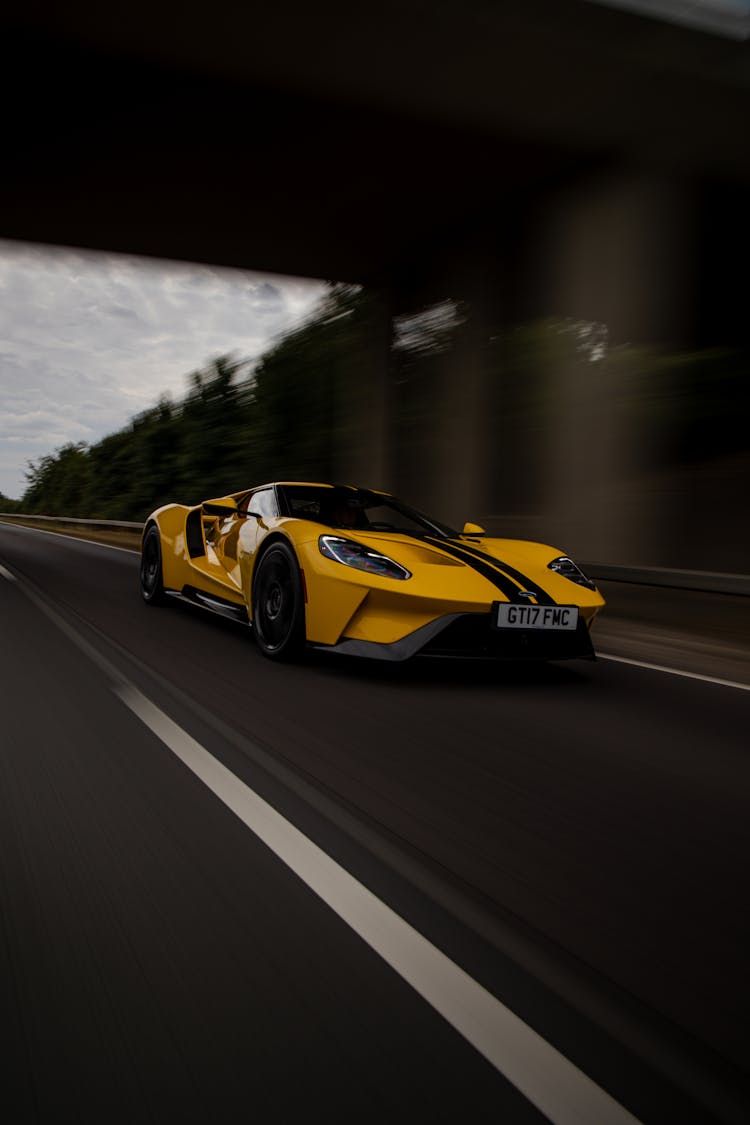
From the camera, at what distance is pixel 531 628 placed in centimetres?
506

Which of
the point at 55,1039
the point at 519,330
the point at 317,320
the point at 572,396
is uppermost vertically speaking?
the point at 317,320

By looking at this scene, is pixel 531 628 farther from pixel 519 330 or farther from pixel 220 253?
pixel 220 253

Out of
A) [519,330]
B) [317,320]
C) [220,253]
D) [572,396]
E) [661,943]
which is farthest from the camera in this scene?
[317,320]

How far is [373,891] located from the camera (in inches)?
93.7

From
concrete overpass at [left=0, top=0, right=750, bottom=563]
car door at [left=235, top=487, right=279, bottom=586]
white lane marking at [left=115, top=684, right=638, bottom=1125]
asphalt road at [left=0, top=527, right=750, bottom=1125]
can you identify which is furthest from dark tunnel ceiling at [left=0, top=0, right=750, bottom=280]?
white lane marking at [left=115, top=684, right=638, bottom=1125]

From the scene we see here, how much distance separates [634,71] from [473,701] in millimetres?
7040

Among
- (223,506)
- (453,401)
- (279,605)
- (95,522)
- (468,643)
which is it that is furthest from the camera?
(95,522)

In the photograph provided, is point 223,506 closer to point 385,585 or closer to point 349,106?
point 385,585

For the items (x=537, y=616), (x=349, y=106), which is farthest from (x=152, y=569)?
(x=349, y=106)

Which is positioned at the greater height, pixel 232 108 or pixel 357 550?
pixel 232 108

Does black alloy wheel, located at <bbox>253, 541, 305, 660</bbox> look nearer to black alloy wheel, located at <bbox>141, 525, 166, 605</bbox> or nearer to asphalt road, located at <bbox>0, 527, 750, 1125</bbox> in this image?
asphalt road, located at <bbox>0, 527, 750, 1125</bbox>

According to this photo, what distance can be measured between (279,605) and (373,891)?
3.45m

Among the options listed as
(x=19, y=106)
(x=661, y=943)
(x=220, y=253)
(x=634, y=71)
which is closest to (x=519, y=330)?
(x=634, y=71)

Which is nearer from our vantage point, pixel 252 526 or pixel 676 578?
pixel 252 526
